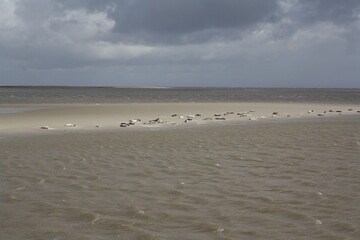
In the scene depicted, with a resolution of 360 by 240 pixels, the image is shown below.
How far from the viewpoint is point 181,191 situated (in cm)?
675

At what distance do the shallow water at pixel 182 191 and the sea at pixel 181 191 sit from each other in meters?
0.02

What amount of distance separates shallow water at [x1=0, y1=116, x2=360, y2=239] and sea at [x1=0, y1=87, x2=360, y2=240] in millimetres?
15

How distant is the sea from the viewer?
495 cm

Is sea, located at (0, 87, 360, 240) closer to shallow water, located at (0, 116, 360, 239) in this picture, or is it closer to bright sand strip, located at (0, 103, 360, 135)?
shallow water, located at (0, 116, 360, 239)

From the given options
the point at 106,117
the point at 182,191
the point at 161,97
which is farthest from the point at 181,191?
the point at 161,97

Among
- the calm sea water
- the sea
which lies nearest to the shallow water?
the sea

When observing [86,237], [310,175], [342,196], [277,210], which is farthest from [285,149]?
[86,237]

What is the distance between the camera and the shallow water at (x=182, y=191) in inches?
195

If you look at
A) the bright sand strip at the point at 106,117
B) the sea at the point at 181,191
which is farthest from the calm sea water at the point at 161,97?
the sea at the point at 181,191

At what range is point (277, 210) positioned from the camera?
5.62 m

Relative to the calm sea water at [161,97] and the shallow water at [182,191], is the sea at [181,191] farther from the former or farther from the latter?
the calm sea water at [161,97]

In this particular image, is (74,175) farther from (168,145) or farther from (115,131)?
(115,131)

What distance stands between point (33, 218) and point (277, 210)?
3.57 metres

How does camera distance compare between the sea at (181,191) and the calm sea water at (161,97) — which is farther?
the calm sea water at (161,97)
